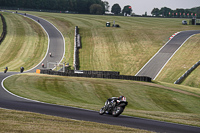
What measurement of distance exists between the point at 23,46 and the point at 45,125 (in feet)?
215

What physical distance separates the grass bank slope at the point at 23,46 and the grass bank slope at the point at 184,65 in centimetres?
2833

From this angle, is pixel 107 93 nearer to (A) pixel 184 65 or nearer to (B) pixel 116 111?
(B) pixel 116 111

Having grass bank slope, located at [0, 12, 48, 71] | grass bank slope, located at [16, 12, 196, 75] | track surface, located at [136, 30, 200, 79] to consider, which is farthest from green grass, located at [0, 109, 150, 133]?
grass bank slope, located at [0, 12, 48, 71]

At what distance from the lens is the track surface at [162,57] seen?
59.0 m

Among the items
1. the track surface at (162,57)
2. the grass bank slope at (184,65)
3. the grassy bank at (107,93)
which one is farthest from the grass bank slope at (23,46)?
the grass bank slope at (184,65)

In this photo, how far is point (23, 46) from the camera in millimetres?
76812

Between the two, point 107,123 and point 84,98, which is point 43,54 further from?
point 107,123

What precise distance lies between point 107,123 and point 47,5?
182329mm

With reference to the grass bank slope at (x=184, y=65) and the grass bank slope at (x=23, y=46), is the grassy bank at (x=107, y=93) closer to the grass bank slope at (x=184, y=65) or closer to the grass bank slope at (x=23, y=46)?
the grass bank slope at (x=184, y=65)

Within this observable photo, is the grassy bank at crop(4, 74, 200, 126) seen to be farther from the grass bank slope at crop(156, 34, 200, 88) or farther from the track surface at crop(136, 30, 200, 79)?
the track surface at crop(136, 30, 200, 79)

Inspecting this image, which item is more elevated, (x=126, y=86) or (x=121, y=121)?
(x=121, y=121)

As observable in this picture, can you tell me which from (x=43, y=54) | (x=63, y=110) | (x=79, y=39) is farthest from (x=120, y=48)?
(x=63, y=110)

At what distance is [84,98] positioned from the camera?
3102 cm

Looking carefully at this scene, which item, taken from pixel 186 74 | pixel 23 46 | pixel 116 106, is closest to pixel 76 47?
pixel 23 46
